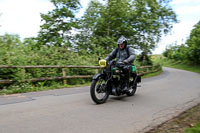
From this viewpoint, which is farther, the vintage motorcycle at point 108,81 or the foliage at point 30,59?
the foliage at point 30,59

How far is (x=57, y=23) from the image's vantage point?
1531 centimetres

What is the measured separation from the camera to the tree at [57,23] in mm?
14863

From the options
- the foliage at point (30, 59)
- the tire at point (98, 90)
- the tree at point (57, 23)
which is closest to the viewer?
the tire at point (98, 90)

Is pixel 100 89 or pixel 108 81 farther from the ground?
pixel 108 81

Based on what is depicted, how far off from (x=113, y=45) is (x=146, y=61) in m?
7.87

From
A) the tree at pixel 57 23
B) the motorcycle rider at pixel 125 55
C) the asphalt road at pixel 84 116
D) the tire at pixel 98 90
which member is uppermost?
the tree at pixel 57 23

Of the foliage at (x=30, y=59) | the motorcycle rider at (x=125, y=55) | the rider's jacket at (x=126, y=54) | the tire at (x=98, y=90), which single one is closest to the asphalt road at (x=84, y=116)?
the tire at (x=98, y=90)

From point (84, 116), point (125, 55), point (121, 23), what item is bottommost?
point (84, 116)

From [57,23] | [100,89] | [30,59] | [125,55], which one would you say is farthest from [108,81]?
[57,23]

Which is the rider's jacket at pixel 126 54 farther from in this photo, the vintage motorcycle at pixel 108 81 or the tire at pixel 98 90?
the tire at pixel 98 90

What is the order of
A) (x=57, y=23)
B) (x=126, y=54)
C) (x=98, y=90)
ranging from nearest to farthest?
(x=98, y=90), (x=126, y=54), (x=57, y=23)

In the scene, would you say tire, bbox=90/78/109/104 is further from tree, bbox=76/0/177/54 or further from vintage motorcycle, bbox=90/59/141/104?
tree, bbox=76/0/177/54

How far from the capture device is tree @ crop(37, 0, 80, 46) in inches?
585

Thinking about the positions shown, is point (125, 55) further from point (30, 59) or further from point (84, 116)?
point (30, 59)
